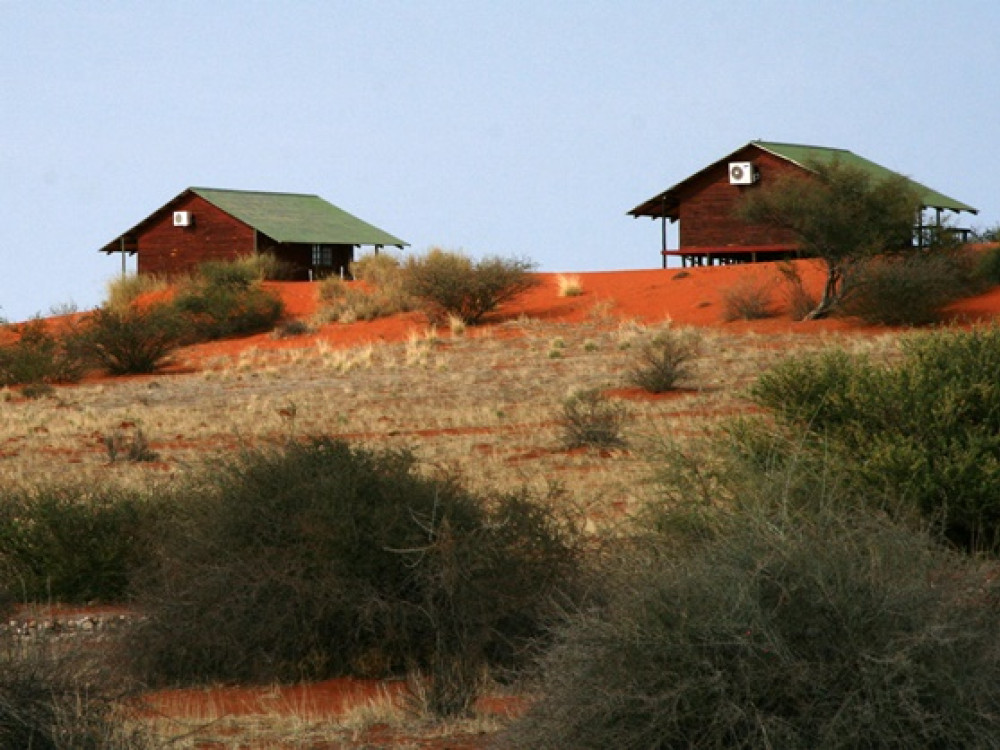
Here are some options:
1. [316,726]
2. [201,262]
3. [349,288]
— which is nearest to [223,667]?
[316,726]

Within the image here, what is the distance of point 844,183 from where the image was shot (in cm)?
3903

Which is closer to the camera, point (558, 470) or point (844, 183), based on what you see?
point (558, 470)

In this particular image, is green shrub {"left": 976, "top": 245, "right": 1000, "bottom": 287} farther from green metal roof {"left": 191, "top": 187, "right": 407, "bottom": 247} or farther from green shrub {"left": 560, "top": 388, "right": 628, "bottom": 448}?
green metal roof {"left": 191, "top": 187, "right": 407, "bottom": 247}

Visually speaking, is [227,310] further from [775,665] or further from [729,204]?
[775,665]

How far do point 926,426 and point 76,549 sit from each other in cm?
705

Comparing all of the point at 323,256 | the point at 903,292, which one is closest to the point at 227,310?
the point at 323,256

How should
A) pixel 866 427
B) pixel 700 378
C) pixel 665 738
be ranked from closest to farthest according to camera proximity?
pixel 665 738 → pixel 866 427 → pixel 700 378

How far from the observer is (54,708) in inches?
231

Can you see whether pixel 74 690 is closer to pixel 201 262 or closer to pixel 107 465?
pixel 107 465

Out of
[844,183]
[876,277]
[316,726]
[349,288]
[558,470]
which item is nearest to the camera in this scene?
[316,726]

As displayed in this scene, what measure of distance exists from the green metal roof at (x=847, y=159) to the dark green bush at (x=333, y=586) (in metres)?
41.2

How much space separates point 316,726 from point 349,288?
43251 millimetres

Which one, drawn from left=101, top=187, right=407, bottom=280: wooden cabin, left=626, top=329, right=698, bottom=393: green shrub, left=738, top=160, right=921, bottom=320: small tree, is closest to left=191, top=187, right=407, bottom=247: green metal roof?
left=101, top=187, right=407, bottom=280: wooden cabin

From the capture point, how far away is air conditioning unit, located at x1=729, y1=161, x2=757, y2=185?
2044 inches
